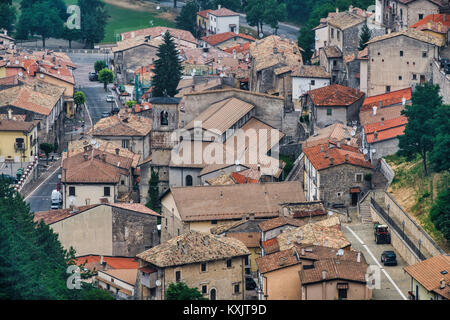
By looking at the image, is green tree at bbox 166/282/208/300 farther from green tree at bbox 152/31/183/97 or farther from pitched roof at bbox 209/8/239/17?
pitched roof at bbox 209/8/239/17

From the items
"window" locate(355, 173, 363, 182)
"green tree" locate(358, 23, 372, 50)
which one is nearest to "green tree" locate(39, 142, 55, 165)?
"green tree" locate(358, 23, 372, 50)

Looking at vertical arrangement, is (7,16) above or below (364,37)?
above

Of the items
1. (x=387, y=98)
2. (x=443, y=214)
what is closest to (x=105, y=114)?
(x=387, y=98)

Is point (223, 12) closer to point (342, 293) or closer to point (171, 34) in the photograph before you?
point (171, 34)

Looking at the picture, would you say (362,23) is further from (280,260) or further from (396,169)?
(280,260)
